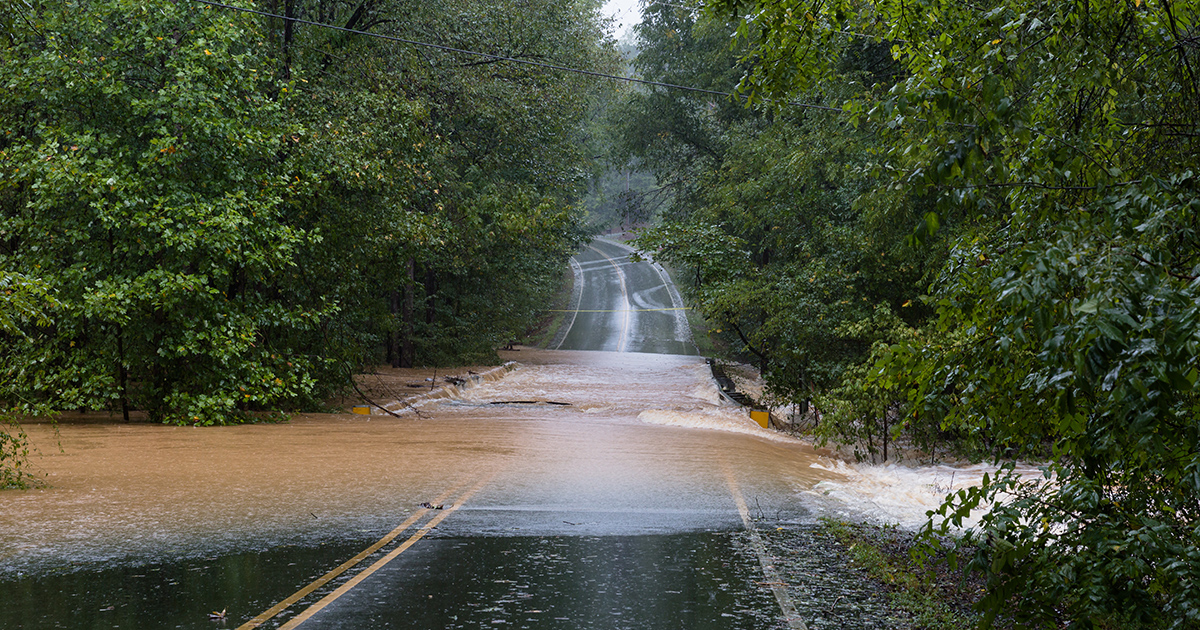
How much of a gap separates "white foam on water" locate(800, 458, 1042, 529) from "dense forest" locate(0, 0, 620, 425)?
10.8 m

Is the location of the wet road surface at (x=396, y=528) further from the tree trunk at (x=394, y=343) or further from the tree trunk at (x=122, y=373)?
the tree trunk at (x=394, y=343)

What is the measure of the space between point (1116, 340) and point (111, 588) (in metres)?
6.74

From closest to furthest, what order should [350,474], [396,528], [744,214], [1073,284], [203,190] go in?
[1073,284] → [396,528] → [350,474] → [203,190] → [744,214]

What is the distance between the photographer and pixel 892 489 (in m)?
15.8

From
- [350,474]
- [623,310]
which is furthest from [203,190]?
[623,310]

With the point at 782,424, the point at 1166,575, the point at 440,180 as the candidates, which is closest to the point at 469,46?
the point at 440,180

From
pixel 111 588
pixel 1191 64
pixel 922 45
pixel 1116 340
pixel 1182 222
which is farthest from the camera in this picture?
pixel 111 588

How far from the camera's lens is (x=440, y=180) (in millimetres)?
27047

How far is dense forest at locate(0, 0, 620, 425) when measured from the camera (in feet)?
57.9

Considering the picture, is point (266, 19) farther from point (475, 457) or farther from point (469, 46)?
point (475, 457)

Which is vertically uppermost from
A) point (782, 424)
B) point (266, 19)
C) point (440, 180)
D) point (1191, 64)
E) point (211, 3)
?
point (266, 19)

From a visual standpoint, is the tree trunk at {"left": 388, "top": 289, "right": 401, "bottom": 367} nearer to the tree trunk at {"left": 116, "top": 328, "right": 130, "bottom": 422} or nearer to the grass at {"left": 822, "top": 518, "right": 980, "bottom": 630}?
the tree trunk at {"left": 116, "top": 328, "right": 130, "bottom": 422}

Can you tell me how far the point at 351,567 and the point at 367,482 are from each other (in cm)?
487

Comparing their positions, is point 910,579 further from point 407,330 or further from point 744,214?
point 407,330
